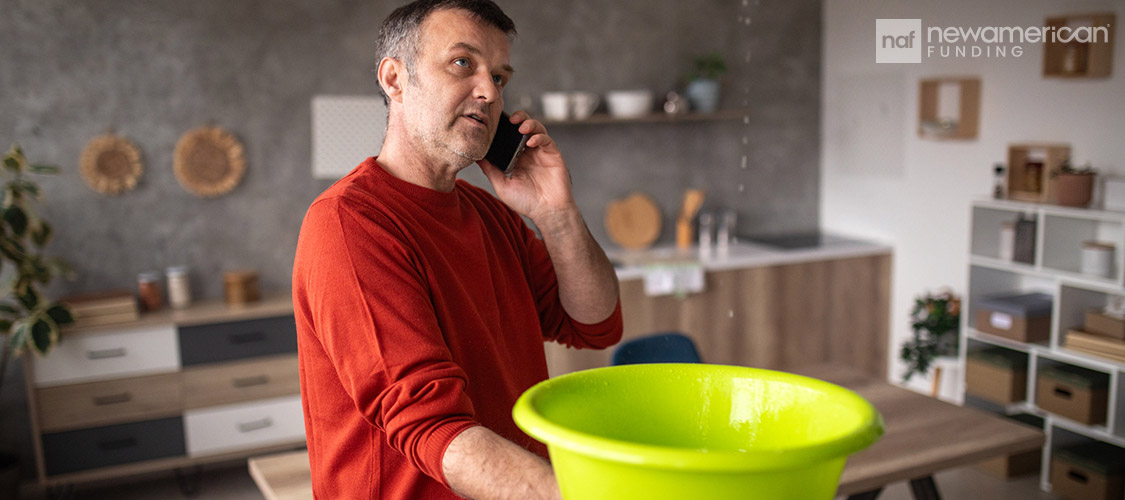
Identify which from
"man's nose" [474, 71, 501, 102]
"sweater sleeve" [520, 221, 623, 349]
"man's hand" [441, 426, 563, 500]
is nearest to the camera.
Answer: "man's hand" [441, 426, 563, 500]

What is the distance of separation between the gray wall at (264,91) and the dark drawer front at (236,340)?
495mm

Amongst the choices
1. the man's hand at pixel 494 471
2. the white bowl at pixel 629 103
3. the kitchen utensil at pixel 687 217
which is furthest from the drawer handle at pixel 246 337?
the man's hand at pixel 494 471

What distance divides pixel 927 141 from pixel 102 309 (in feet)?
12.9

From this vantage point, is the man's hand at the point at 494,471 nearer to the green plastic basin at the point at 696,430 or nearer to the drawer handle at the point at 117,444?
the green plastic basin at the point at 696,430

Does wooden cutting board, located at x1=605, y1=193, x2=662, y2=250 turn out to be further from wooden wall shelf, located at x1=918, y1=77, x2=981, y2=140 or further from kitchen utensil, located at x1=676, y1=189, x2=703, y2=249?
wooden wall shelf, located at x1=918, y1=77, x2=981, y2=140

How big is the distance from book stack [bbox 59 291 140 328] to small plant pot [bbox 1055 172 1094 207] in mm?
3807

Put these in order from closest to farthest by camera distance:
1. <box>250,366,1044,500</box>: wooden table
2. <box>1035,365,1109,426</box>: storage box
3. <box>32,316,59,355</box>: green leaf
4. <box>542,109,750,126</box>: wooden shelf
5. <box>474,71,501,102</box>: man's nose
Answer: <box>474,71,501,102</box>: man's nose, <box>250,366,1044,500</box>: wooden table, <box>32,316,59,355</box>: green leaf, <box>1035,365,1109,426</box>: storage box, <box>542,109,750,126</box>: wooden shelf

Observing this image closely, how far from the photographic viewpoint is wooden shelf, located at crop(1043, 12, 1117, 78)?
3.43 metres

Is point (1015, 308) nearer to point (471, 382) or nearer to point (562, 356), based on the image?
point (562, 356)

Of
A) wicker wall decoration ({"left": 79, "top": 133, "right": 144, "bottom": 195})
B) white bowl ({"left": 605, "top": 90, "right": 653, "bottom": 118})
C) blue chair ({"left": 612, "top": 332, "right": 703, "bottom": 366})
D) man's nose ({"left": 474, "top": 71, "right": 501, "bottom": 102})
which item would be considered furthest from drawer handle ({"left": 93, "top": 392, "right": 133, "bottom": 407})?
man's nose ({"left": 474, "top": 71, "right": 501, "bottom": 102})

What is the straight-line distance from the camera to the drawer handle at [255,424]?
3822 millimetres

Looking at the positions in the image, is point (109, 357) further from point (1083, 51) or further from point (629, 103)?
point (1083, 51)

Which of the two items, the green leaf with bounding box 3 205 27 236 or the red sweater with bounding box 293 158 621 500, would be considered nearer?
the red sweater with bounding box 293 158 621 500

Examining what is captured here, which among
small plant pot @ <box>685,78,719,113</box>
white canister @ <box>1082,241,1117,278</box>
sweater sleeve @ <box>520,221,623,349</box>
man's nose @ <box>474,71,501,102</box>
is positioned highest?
small plant pot @ <box>685,78,719,113</box>
